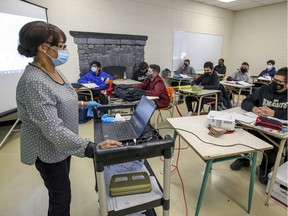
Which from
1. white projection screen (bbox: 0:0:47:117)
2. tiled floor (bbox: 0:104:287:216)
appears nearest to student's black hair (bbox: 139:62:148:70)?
white projection screen (bbox: 0:0:47:117)

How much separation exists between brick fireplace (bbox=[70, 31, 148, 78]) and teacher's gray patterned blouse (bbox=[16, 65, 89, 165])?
12.1 feet

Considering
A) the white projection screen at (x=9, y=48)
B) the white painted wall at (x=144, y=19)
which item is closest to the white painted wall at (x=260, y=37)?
the white painted wall at (x=144, y=19)

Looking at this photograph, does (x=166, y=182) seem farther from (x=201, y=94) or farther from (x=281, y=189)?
(x=201, y=94)

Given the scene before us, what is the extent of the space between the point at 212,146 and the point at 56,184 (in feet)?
3.37

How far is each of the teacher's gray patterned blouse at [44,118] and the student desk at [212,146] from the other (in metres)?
0.80

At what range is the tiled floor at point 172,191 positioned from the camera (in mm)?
1533

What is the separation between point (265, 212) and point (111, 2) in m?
4.90

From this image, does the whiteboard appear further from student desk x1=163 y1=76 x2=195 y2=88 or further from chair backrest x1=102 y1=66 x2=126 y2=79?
chair backrest x1=102 y1=66 x2=126 y2=79

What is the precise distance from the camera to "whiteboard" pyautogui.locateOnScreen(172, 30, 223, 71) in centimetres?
581

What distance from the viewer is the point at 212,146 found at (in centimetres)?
125

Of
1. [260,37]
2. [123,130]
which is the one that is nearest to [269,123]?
[123,130]

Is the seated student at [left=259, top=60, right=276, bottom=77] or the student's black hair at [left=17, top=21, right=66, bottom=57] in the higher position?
the student's black hair at [left=17, top=21, right=66, bottom=57]

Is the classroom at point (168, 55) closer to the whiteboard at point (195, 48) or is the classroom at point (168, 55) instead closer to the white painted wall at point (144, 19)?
the white painted wall at point (144, 19)

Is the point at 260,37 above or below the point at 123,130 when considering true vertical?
above
